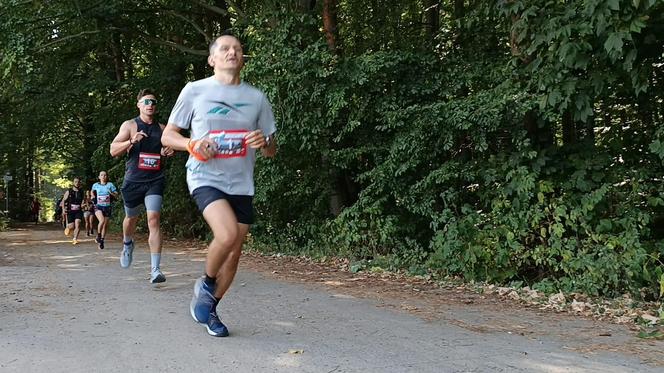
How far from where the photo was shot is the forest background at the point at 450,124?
709 centimetres

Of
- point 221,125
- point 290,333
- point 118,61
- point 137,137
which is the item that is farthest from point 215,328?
point 118,61

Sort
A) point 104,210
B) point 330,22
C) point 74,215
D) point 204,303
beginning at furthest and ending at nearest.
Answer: point 74,215, point 104,210, point 330,22, point 204,303

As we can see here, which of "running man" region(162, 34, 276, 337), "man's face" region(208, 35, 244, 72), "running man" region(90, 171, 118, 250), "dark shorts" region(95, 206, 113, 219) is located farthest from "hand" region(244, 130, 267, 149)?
"dark shorts" region(95, 206, 113, 219)

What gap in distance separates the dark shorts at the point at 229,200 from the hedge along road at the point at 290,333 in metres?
0.89

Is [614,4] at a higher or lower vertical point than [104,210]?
higher

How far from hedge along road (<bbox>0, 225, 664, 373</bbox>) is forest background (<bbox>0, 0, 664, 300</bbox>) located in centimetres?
173

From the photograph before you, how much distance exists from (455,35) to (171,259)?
5996 millimetres

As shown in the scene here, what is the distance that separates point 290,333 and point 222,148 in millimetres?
1534

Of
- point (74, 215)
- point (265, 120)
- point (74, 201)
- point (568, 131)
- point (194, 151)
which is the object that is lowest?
point (74, 215)

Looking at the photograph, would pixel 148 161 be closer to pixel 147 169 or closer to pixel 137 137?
pixel 147 169

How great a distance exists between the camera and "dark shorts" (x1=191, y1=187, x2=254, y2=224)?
4285 millimetres

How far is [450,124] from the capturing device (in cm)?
858

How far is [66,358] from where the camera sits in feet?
13.0

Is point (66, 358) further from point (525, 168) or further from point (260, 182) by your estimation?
point (260, 182)
